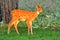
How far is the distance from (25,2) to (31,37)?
159 inches

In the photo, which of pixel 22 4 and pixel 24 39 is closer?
pixel 24 39

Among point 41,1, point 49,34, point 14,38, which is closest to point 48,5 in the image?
point 41,1

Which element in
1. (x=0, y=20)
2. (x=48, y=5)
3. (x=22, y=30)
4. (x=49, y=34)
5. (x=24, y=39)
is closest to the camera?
(x=24, y=39)

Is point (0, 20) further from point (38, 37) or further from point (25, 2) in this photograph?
point (38, 37)

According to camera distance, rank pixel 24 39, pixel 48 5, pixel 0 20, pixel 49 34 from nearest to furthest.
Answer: pixel 24 39 < pixel 49 34 < pixel 0 20 < pixel 48 5

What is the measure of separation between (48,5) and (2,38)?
4.04 meters

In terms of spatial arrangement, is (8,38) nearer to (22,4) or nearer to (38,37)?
(38,37)

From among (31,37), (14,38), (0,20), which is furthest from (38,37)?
(0,20)

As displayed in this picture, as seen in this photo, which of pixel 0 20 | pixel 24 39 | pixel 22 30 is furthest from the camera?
pixel 0 20

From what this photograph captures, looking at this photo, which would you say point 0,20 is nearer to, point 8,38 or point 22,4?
point 22,4

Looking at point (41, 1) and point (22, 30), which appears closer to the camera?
point (22, 30)

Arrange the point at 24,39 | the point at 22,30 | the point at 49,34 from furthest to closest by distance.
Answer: the point at 22,30 < the point at 49,34 < the point at 24,39

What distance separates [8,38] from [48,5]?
13.2 ft

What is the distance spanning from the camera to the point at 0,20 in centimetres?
1100
